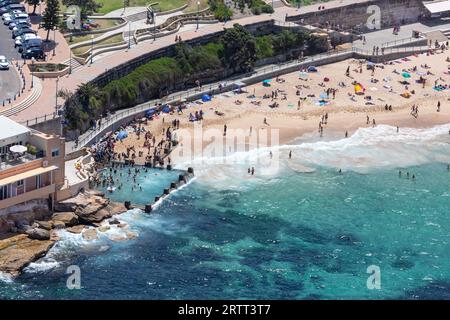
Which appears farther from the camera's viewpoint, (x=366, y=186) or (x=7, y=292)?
(x=366, y=186)

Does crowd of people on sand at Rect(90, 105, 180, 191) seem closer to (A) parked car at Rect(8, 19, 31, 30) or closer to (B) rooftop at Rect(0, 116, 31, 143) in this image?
(B) rooftop at Rect(0, 116, 31, 143)

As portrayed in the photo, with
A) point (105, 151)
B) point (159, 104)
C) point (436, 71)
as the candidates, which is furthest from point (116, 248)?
point (436, 71)

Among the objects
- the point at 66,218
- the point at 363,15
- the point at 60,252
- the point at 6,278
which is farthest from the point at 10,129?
the point at 363,15

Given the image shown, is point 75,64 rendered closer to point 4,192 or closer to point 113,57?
point 113,57

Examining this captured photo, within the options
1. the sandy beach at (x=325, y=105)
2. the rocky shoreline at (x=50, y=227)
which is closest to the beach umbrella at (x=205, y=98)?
the sandy beach at (x=325, y=105)

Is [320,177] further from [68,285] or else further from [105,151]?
[68,285]

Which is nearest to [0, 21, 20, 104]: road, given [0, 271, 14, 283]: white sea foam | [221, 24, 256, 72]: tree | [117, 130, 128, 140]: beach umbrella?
[117, 130, 128, 140]: beach umbrella

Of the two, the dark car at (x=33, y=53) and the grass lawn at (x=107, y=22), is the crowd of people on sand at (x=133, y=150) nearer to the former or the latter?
the dark car at (x=33, y=53)

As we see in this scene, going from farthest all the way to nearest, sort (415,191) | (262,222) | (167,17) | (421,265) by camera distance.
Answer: (167,17) < (415,191) < (262,222) < (421,265)
